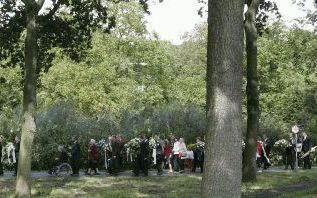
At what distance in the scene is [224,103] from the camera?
306 inches

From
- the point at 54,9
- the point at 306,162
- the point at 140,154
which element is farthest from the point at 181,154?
the point at 54,9

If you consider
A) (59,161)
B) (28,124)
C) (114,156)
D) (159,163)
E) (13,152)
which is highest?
(28,124)

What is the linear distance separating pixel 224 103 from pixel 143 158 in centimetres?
2052

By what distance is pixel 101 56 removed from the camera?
5300 centimetres

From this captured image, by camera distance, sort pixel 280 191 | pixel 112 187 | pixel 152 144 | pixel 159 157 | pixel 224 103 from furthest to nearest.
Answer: pixel 159 157 < pixel 152 144 < pixel 112 187 < pixel 280 191 < pixel 224 103

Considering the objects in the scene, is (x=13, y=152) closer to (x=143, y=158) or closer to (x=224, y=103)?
(x=143, y=158)

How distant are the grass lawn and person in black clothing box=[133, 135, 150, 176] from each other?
2040 mm

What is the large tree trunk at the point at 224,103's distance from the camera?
302 inches

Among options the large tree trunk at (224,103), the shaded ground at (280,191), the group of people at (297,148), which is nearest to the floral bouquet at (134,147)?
the shaded ground at (280,191)

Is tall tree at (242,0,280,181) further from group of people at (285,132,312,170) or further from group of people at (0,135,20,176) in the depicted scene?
group of people at (0,135,20,176)

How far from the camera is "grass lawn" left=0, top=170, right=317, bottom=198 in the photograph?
62.4 ft

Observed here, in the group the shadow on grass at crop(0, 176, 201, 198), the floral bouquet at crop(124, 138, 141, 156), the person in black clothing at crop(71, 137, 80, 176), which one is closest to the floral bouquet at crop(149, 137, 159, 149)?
the floral bouquet at crop(124, 138, 141, 156)

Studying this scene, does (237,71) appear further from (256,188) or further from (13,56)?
(13,56)

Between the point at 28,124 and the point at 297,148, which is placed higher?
the point at 28,124
